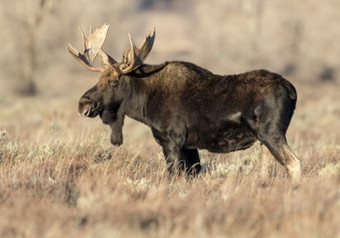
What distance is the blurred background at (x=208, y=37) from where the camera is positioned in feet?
99.4

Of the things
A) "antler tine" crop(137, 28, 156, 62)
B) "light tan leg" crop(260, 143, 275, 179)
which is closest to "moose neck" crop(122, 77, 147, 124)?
"antler tine" crop(137, 28, 156, 62)

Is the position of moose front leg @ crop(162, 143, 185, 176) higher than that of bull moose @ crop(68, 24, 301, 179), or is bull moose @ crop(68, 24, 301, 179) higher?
bull moose @ crop(68, 24, 301, 179)

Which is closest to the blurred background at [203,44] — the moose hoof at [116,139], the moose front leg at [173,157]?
the moose hoof at [116,139]

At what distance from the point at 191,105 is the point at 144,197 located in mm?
1875

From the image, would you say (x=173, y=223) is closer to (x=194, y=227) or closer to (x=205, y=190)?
A: (x=194, y=227)

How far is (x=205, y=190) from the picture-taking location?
22.2 ft

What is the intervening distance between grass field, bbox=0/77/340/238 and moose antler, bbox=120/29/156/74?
49.2 inches

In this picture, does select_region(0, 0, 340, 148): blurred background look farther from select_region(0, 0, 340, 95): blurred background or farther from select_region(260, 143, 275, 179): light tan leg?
select_region(260, 143, 275, 179): light tan leg

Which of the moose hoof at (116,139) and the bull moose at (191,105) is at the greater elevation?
the bull moose at (191,105)

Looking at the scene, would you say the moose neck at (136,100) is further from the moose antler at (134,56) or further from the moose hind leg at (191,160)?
the moose hind leg at (191,160)

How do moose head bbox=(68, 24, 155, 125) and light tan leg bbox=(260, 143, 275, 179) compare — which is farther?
moose head bbox=(68, 24, 155, 125)

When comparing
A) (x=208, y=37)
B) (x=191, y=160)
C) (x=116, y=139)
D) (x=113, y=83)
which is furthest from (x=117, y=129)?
(x=208, y=37)

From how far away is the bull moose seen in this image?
7.42 metres

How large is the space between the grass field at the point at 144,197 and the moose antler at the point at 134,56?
1.25 meters
